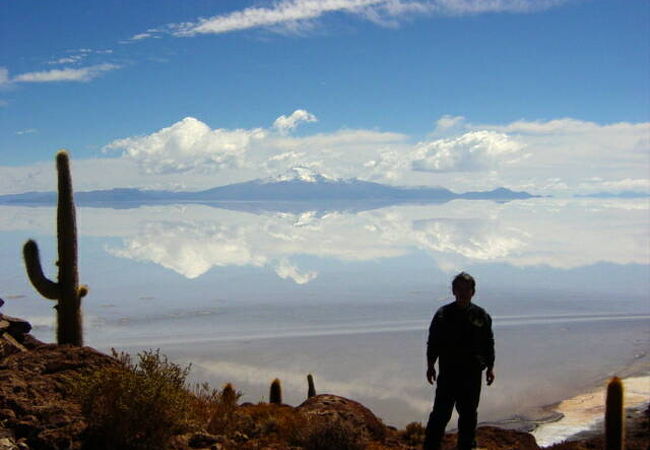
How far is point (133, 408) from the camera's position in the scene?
7766 millimetres

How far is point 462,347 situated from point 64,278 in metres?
8.17

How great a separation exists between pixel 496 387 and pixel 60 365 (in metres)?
16.8

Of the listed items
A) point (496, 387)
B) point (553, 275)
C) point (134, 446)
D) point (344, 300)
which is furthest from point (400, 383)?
point (553, 275)

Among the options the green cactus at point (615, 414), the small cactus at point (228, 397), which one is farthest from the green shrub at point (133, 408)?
the green cactus at point (615, 414)

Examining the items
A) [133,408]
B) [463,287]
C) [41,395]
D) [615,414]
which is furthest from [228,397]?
[615,414]

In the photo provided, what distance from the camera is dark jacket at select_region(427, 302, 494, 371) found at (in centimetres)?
739

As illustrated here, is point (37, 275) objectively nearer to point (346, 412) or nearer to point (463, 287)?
point (346, 412)

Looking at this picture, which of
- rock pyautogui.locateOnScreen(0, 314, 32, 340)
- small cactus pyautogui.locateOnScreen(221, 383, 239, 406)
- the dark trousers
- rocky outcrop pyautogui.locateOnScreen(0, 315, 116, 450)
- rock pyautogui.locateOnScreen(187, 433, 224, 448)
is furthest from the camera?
rock pyautogui.locateOnScreen(0, 314, 32, 340)

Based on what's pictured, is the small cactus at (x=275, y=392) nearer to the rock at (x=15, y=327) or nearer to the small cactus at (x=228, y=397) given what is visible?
the small cactus at (x=228, y=397)

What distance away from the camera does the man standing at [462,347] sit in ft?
24.2

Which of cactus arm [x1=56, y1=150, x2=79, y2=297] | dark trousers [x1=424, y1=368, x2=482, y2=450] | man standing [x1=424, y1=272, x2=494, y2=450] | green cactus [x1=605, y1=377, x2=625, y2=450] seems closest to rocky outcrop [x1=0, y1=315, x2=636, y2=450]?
cactus arm [x1=56, y1=150, x2=79, y2=297]

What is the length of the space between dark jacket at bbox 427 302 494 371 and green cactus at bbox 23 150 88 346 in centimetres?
774

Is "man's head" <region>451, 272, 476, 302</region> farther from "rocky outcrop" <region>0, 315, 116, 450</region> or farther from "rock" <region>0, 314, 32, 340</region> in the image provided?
"rock" <region>0, 314, 32, 340</region>

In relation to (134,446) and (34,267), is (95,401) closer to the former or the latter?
(134,446)
